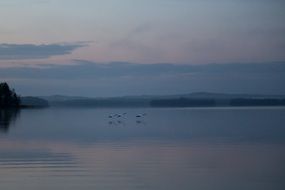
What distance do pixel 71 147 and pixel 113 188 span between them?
10.3 m

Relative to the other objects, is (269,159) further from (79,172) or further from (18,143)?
(18,143)

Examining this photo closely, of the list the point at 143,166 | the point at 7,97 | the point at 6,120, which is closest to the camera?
the point at 143,166

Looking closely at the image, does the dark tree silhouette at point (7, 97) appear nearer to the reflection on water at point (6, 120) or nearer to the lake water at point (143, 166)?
the reflection on water at point (6, 120)

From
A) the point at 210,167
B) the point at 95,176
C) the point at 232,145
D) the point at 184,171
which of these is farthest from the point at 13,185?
the point at 232,145

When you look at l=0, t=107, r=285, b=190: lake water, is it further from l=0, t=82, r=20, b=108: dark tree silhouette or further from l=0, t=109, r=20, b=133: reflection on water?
l=0, t=82, r=20, b=108: dark tree silhouette

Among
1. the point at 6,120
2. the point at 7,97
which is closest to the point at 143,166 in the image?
the point at 6,120

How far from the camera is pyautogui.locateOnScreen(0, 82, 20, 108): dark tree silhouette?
83.1m

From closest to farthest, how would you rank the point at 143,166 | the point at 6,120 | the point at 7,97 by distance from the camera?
the point at 143,166, the point at 6,120, the point at 7,97

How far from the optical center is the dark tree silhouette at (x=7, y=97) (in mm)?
83125

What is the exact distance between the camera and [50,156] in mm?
18469

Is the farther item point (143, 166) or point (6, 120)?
point (6, 120)

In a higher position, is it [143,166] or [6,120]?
[6,120]

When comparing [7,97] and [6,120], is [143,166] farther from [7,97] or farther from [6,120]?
[7,97]

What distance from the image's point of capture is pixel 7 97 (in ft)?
283
